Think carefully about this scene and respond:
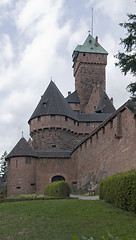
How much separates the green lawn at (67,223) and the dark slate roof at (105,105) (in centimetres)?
3852

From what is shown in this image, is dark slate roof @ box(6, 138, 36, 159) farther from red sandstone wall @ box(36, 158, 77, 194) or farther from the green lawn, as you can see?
the green lawn

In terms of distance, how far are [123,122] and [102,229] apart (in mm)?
12646

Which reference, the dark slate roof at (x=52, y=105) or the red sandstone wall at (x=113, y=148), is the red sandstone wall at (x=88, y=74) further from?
the red sandstone wall at (x=113, y=148)

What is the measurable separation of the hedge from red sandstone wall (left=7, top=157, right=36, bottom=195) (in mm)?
21401

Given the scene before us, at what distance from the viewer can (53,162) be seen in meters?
36.3

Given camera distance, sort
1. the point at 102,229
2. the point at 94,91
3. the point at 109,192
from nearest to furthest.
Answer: the point at 102,229 < the point at 109,192 < the point at 94,91

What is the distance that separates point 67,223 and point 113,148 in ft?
43.6

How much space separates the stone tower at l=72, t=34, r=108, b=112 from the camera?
5556cm

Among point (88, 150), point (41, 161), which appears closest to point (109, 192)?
point (88, 150)

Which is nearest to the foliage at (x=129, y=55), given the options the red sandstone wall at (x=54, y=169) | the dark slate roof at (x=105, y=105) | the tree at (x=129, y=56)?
the tree at (x=129, y=56)

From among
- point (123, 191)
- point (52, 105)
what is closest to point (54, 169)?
point (52, 105)

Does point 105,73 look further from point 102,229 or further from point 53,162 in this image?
point 102,229

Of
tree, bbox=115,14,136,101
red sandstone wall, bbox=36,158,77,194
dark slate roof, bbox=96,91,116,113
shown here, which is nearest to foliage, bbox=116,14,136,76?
tree, bbox=115,14,136,101

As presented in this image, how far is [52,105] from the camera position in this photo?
42.3 meters
